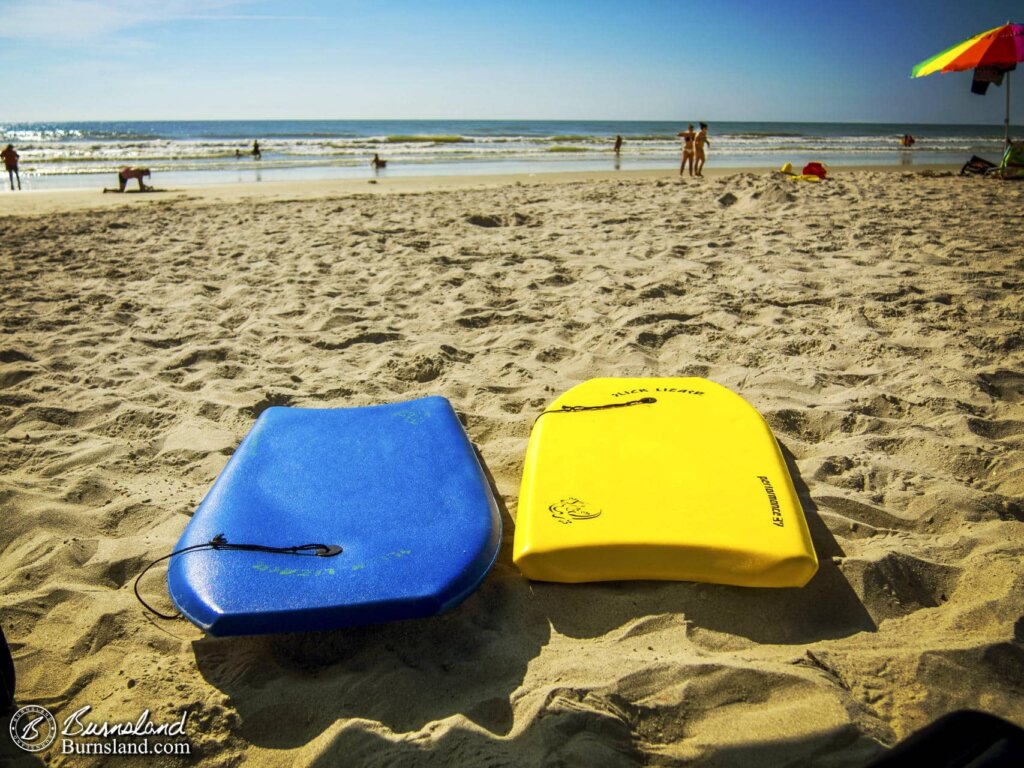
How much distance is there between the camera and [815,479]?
7.59 ft

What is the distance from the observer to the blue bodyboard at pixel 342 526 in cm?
160

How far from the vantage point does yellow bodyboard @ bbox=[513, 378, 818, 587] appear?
5.79ft

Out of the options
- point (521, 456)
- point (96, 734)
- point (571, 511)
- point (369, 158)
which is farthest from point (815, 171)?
point (369, 158)

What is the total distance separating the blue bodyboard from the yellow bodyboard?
0.20 m

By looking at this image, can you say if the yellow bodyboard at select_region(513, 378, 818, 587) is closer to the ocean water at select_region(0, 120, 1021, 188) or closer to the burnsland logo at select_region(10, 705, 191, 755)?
the burnsland logo at select_region(10, 705, 191, 755)

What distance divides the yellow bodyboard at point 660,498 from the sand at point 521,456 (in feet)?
0.34

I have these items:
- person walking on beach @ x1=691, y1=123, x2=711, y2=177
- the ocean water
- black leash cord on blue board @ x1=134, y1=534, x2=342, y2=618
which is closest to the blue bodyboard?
black leash cord on blue board @ x1=134, y1=534, x2=342, y2=618

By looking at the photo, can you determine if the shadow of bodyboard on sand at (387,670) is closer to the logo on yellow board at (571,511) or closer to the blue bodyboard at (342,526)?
the blue bodyboard at (342,526)

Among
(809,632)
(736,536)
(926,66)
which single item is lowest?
(809,632)

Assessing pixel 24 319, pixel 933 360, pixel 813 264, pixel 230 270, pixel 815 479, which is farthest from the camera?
pixel 230 270

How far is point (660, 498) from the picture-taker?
1966mm

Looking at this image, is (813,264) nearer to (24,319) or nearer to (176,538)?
(176,538)

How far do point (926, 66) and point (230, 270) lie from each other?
10596 mm

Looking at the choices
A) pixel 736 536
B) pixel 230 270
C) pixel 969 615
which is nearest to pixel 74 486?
pixel 736 536
